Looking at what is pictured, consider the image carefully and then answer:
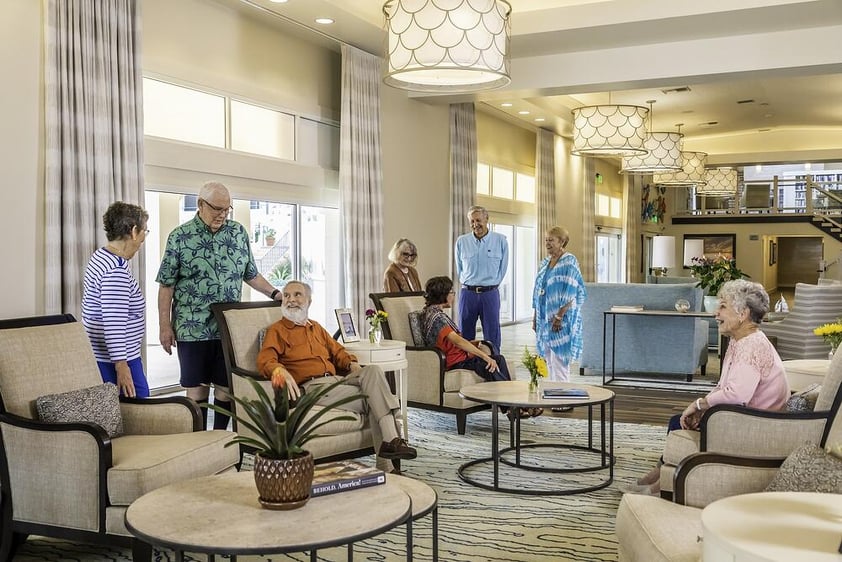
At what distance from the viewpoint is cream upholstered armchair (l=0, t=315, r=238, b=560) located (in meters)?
3.25

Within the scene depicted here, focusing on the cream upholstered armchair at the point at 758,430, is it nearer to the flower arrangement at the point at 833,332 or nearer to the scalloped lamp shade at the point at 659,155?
the flower arrangement at the point at 833,332

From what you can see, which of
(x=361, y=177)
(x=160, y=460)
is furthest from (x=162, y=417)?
(x=361, y=177)

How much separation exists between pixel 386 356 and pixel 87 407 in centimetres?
211

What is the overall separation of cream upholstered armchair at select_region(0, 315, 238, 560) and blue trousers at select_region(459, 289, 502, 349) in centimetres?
414

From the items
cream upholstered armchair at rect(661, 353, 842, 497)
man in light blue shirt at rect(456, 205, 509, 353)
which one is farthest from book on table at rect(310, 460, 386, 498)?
man in light blue shirt at rect(456, 205, 509, 353)

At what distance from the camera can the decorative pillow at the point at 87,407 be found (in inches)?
137

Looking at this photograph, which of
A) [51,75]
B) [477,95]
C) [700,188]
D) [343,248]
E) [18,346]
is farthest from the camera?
[700,188]

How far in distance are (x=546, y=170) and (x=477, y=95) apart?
5.26 m

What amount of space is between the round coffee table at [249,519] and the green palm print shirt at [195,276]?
2022 millimetres

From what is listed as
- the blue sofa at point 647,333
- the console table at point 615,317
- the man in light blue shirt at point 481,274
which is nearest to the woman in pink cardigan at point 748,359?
the man in light blue shirt at point 481,274

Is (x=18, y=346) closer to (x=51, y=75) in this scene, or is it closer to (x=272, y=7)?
(x=51, y=75)

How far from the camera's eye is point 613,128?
8.96 m

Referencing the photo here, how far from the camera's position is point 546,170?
14.2 m

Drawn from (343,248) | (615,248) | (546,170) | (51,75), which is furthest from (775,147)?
(51,75)
